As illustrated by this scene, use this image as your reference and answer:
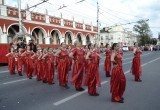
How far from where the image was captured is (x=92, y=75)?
7.18m

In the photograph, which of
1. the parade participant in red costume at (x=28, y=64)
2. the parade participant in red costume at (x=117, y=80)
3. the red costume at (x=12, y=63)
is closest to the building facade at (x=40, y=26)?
the red costume at (x=12, y=63)

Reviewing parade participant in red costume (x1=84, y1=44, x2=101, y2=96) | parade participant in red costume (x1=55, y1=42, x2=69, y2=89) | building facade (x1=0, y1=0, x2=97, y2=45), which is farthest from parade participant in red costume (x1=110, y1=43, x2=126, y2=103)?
building facade (x1=0, y1=0, x2=97, y2=45)

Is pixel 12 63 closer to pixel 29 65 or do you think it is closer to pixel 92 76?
pixel 29 65

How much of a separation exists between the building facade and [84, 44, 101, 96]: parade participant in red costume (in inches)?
621

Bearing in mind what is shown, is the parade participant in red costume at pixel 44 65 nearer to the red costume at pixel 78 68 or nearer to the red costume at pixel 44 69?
the red costume at pixel 44 69

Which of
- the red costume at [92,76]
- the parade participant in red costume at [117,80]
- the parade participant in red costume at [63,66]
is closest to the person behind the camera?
the parade participant in red costume at [117,80]

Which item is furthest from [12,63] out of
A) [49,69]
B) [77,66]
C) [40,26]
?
[40,26]

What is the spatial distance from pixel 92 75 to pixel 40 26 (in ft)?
89.9

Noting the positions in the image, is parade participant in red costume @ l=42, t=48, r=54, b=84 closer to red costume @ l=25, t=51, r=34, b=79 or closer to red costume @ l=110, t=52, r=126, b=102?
red costume @ l=25, t=51, r=34, b=79

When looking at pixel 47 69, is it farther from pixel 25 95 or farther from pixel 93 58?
pixel 93 58

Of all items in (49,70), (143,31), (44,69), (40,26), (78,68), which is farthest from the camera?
(143,31)

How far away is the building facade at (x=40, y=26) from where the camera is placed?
1063 inches

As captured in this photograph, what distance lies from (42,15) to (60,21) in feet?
16.3

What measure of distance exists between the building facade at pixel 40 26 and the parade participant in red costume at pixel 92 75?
51.7 feet
